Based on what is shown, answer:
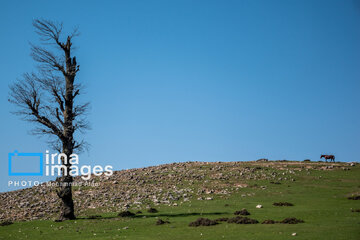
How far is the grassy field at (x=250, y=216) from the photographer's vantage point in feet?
80.8

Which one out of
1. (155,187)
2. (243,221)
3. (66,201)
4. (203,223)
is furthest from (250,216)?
(155,187)

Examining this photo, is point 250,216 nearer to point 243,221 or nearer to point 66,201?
point 243,221

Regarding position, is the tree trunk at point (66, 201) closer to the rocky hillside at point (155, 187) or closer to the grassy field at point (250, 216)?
the grassy field at point (250, 216)

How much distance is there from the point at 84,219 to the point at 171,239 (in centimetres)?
1465

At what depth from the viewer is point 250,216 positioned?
3173 centimetres

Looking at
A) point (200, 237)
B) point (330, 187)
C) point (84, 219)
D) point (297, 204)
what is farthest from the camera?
point (330, 187)

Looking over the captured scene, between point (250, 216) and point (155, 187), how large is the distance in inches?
787

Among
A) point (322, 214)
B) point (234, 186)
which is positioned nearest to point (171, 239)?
point (322, 214)

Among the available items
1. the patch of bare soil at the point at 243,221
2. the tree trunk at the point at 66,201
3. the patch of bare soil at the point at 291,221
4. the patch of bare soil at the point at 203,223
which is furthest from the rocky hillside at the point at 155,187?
the patch of bare soil at the point at 291,221

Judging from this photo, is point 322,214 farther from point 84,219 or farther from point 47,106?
point 47,106

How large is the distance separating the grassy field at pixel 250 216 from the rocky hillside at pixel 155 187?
1845 millimetres

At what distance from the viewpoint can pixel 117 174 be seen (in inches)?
2338

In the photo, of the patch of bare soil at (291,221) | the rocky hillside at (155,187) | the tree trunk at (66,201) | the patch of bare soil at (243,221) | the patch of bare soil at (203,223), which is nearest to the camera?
the patch of bare soil at (291,221)

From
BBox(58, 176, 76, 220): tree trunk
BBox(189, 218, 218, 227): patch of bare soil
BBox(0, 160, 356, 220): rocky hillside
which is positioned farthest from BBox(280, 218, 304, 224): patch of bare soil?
BBox(58, 176, 76, 220): tree trunk
